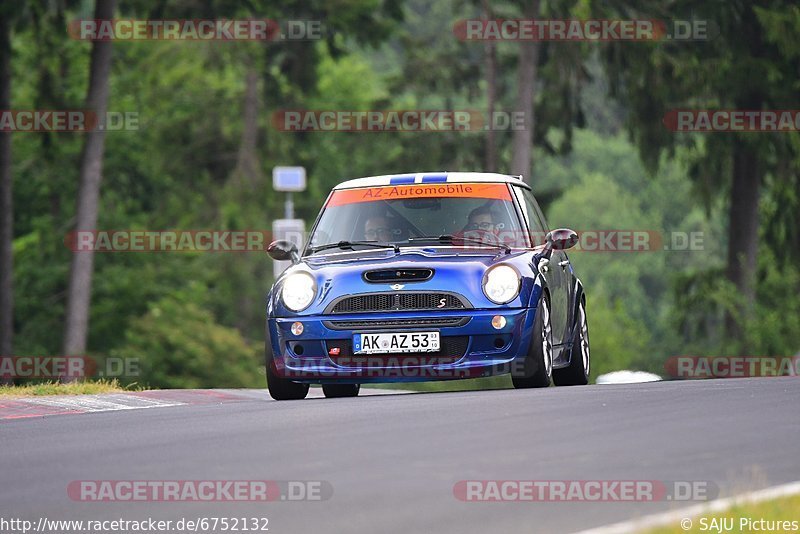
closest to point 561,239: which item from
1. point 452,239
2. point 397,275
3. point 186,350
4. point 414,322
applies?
point 452,239

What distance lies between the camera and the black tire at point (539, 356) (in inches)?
560

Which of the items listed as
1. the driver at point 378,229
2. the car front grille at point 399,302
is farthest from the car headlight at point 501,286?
the driver at point 378,229

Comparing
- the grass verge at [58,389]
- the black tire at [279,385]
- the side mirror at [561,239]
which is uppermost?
the side mirror at [561,239]

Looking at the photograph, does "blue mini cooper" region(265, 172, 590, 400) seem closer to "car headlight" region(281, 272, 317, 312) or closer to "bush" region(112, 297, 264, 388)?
"car headlight" region(281, 272, 317, 312)

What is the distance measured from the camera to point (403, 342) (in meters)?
14.0

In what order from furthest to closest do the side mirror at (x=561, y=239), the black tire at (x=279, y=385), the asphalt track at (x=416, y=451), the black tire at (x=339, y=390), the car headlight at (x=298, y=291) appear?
1. the black tire at (x=339, y=390)
2. the side mirror at (x=561, y=239)
3. the black tire at (x=279, y=385)
4. the car headlight at (x=298, y=291)
5. the asphalt track at (x=416, y=451)

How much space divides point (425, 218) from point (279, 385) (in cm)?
193

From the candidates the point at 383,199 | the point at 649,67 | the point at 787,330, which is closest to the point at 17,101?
the point at 649,67

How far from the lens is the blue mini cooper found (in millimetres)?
14039

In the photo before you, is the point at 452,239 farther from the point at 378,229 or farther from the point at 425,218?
the point at 378,229

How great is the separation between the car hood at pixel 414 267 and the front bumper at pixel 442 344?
0.14 metres

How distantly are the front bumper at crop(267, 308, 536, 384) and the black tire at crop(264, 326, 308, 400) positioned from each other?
555mm

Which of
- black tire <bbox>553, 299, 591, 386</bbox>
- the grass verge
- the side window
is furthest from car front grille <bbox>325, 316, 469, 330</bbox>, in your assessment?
the grass verge

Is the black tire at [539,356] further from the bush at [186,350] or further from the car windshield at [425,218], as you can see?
the bush at [186,350]
